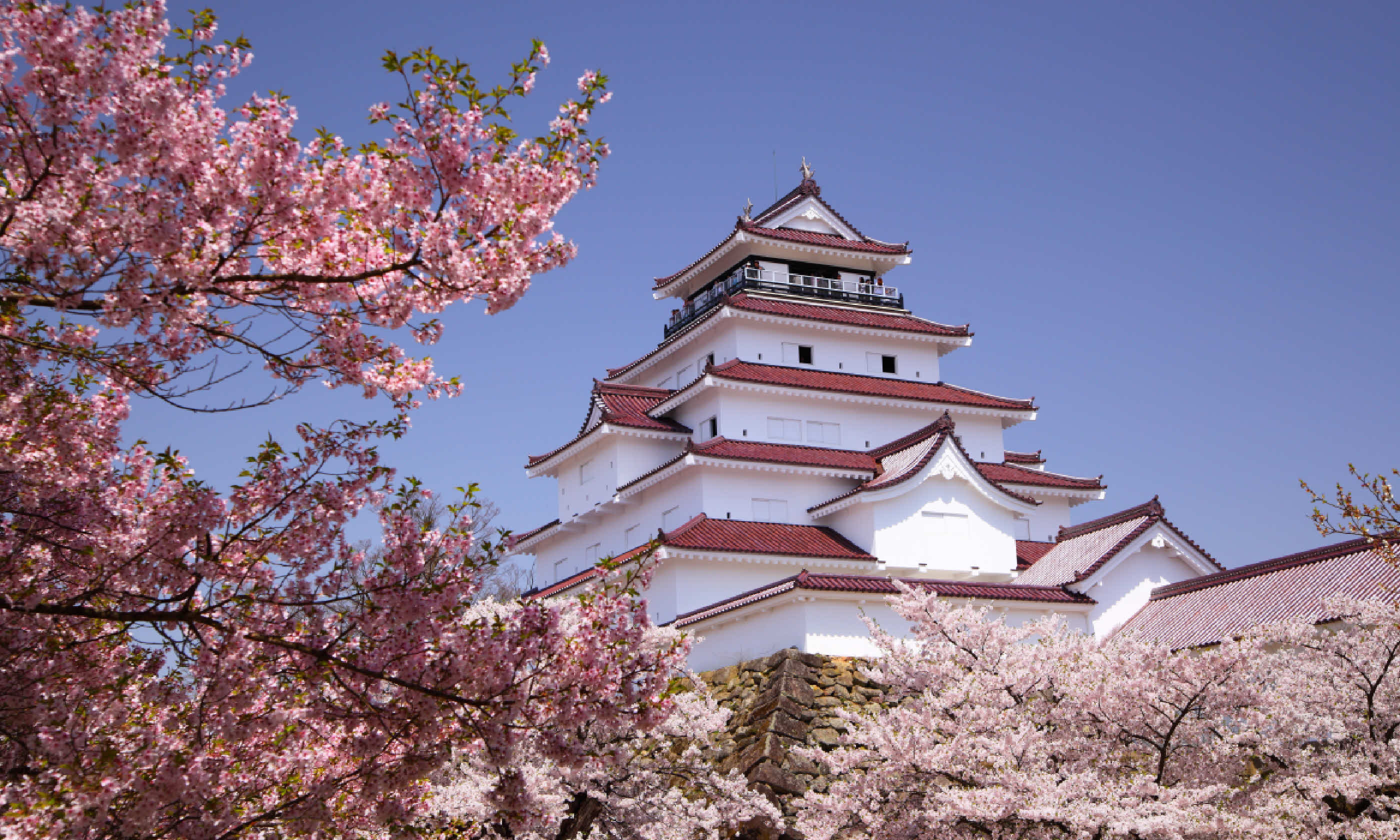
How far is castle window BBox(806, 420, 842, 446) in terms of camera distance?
1423 inches

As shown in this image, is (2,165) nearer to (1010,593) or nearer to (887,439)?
(1010,593)

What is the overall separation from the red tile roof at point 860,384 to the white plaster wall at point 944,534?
16.5 ft

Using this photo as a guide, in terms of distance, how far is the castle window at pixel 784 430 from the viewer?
35.6 meters

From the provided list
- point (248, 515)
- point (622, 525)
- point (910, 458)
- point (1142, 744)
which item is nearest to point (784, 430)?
point (910, 458)

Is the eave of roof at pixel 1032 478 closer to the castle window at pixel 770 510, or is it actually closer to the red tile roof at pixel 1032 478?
the red tile roof at pixel 1032 478

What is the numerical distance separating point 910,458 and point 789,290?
8.88 metres

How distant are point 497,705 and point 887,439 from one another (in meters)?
30.2

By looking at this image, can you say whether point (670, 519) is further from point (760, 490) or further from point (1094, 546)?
point (1094, 546)

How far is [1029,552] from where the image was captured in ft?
117

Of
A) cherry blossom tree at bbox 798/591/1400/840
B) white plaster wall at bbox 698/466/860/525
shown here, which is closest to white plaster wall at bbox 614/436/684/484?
white plaster wall at bbox 698/466/860/525

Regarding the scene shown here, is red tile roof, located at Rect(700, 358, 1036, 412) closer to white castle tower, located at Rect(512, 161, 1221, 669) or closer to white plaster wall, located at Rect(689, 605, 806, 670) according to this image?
white castle tower, located at Rect(512, 161, 1221, 669)

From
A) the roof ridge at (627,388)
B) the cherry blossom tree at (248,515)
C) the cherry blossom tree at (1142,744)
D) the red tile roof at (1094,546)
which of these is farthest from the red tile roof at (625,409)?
the cherry blossom tree at (248,515)

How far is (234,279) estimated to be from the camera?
24.5 ft

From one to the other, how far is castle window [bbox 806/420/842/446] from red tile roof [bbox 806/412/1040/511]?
1.73 meters
